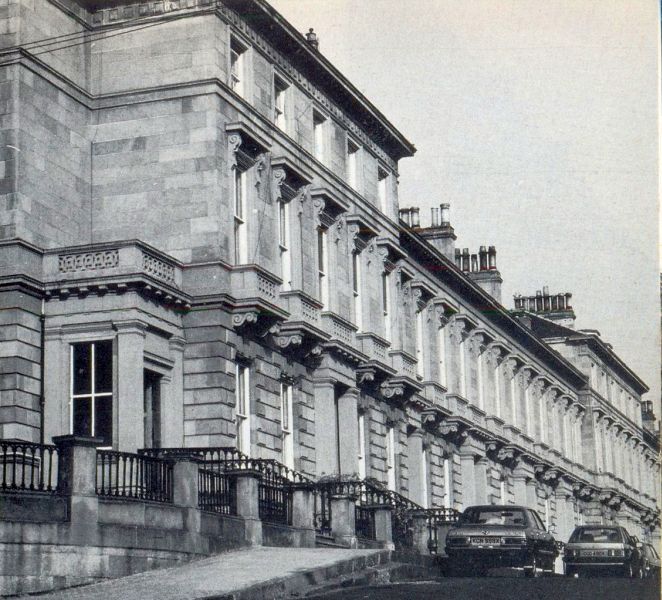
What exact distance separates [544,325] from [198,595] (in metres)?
56.8

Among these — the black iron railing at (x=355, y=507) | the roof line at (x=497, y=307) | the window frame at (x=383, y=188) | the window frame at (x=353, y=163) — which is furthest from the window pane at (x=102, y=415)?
the roof line at (x=497, y=307)

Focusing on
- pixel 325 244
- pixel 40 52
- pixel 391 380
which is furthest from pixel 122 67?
pixel 391 380

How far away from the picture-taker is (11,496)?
2239cm

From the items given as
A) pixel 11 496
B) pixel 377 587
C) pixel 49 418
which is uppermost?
pixel 49 418

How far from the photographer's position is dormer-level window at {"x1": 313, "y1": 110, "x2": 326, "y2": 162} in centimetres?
4012

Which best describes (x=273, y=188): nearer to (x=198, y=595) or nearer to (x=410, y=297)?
(x=410, y=297)

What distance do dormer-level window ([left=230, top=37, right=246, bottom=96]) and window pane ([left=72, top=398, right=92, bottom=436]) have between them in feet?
28.6

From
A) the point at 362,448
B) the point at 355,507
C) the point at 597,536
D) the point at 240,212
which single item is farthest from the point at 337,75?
the point at 597,536

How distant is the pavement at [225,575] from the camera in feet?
71.7

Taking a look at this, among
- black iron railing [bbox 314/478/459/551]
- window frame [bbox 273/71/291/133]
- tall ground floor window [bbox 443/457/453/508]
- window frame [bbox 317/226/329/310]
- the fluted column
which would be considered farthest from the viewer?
tall ground floor window [bbox 443/457/453/508]

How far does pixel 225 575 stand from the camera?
23453mm

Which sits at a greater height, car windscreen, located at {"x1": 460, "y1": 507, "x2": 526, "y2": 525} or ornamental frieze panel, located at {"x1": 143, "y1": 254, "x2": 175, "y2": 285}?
ornamental frieze panel, located at {"x1": 143, "y1": 254, "x2": 175, "y2": 285}

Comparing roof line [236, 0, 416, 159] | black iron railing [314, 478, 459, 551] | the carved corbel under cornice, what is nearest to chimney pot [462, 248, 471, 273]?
roof line [236, 0, 416, 159]

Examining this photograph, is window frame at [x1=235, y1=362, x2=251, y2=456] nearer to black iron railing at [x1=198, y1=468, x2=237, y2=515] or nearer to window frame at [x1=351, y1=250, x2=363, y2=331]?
black iron railing at [x1=198, y1=468, x2=237, y2=515]
